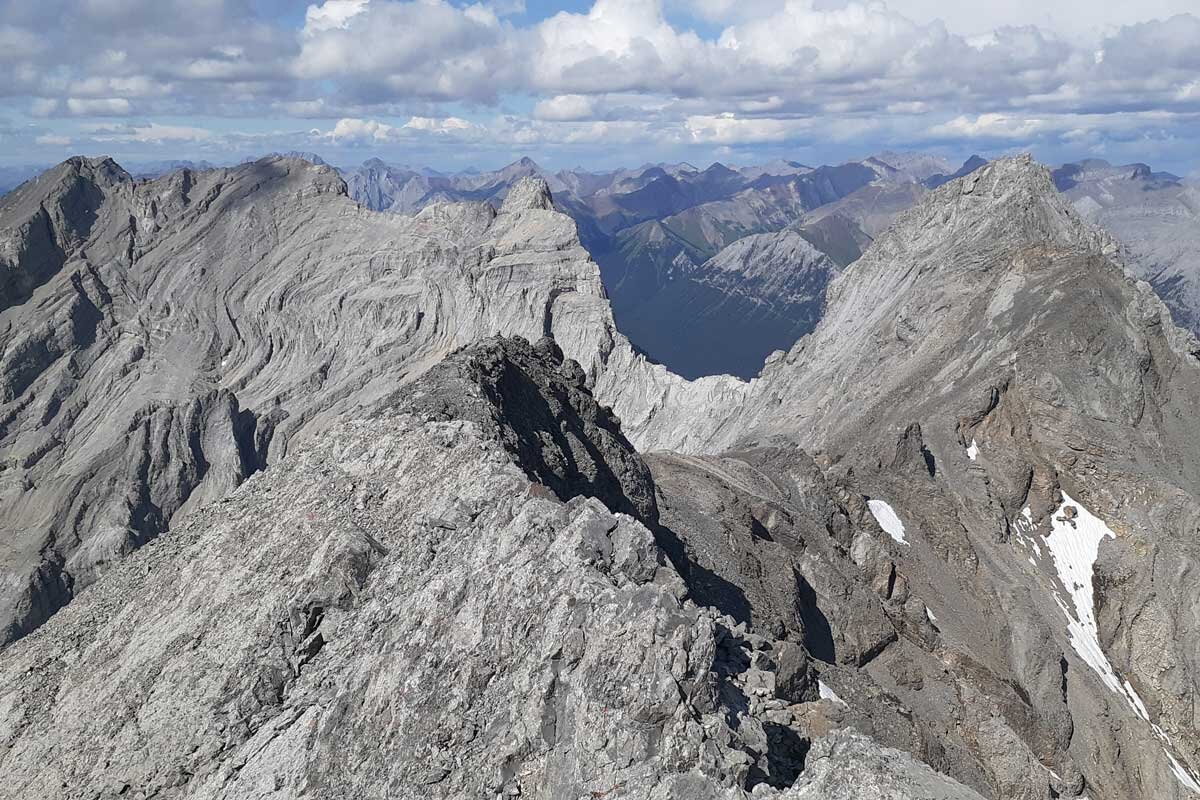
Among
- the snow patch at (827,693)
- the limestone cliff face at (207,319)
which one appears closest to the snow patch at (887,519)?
the snow patch at (827,693)

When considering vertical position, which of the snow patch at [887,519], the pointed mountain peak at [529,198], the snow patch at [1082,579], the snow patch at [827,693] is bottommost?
the snow patch at [1082,579]

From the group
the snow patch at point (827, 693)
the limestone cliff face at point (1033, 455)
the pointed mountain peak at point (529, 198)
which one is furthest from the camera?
the pointed mountain peak at point (529, 198)

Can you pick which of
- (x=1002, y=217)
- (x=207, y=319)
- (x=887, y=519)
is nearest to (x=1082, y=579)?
(x=887, y=519)

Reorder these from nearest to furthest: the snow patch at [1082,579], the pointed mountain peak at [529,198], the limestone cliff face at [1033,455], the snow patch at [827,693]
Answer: the snow patch at [827,693]
the limestone cliff face at [1033,455]
the snow patch at [1082,579]
the pointed mountain peak at [529,198]

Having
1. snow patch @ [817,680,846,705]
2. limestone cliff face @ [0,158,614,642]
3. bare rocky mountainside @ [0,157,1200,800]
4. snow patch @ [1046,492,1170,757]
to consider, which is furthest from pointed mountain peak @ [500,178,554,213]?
snow patch @ [817,680,846,705]

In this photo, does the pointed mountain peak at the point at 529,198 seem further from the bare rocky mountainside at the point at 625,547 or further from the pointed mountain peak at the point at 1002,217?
the pointed mountain peak at the point at 1002,217

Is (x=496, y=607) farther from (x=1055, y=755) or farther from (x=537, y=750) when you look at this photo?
(x=1055, y=755)

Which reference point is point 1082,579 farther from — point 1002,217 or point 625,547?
point 625,547
